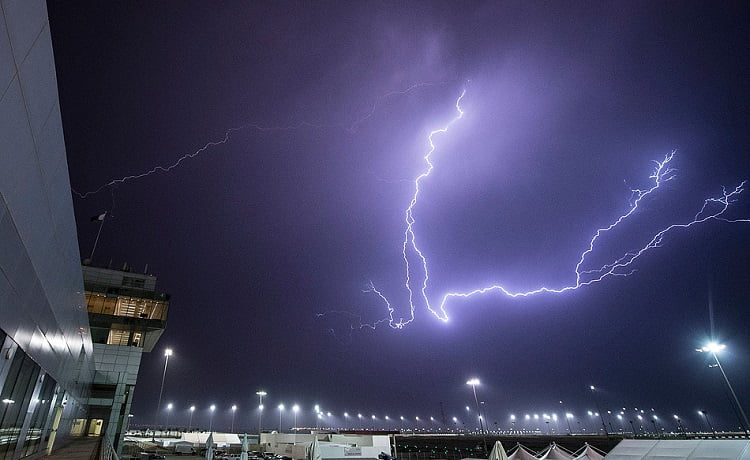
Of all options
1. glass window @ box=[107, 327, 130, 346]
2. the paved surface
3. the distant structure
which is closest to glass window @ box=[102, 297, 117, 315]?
the distant structure

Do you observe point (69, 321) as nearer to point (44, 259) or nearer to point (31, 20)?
point (44, 259)

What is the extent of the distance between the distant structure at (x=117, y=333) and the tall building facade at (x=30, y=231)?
25495 millimetres

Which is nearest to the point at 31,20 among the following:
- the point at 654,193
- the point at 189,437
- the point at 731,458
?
the point at 731,458

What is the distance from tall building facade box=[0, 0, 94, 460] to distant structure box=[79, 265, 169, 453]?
83.6ft

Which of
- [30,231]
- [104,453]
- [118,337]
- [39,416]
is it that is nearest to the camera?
[30,231]

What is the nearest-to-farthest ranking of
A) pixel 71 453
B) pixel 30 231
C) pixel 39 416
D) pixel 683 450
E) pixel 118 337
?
pixel 30 231 < pixel 683 450 < pixel 39 416 < pixel 71 453 < pixel 118 337

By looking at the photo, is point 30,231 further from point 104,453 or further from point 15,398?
point 104,453

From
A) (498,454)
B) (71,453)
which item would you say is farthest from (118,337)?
(498,454)

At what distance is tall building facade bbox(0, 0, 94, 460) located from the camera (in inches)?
191

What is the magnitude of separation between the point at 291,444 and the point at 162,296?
23.6 metres

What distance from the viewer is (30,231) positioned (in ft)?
22.3

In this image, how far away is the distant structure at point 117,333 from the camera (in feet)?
108

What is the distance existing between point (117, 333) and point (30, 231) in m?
38.7

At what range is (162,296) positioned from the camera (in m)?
41.9
